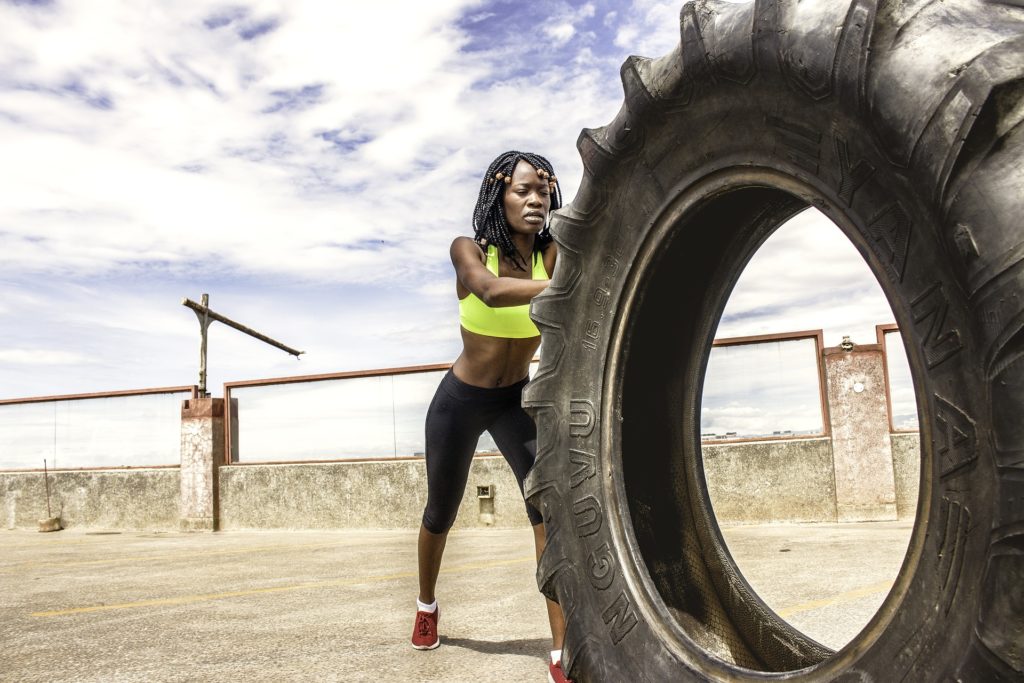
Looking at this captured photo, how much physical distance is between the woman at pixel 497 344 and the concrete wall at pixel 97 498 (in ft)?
33.0

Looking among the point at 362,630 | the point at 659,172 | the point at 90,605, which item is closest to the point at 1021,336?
the point at 659,172

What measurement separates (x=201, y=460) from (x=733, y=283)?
35.9 feet

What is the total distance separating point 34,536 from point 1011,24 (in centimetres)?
1352

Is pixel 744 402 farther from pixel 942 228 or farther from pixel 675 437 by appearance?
pixel 942 228

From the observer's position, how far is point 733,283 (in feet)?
7.61

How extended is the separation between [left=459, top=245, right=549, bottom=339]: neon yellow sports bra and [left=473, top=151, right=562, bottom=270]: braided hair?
0.06m

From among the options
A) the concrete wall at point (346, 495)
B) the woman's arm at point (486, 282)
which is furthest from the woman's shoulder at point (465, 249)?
the concrete wall at point (346, 495)

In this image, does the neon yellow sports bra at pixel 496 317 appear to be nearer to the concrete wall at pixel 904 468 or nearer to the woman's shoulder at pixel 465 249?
the woman's shoulder at pixel 465 249

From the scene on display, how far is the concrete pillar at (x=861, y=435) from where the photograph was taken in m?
8.89

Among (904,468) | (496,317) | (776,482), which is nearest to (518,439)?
(496,317)

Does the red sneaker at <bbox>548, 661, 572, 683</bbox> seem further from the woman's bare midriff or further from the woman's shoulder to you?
the woman's shoulder

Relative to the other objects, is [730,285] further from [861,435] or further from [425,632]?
[861,435]

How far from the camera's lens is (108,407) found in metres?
13.1

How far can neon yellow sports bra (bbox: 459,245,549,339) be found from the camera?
3045 millimetres
